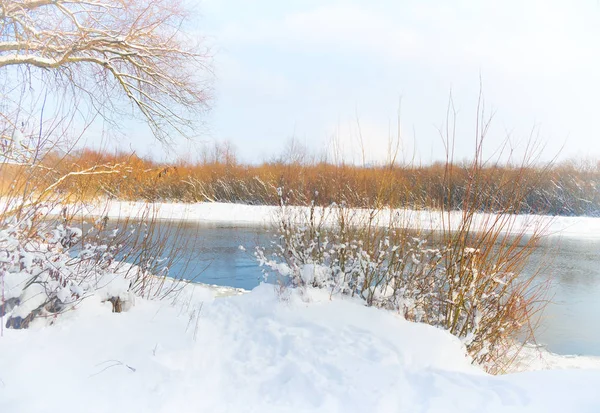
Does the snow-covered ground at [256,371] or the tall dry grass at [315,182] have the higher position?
the tall dry grass at [315,182]

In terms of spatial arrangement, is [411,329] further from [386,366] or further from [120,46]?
[120,46]

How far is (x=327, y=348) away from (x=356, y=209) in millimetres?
2063

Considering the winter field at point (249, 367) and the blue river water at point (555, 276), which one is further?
the blue river water at point (555, 276)

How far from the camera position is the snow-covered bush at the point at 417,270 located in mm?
4105

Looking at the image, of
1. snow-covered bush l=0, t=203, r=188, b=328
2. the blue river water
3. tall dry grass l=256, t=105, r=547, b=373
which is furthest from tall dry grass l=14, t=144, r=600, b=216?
the blue river water

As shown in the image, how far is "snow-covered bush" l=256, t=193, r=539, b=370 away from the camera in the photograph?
4.11 metres

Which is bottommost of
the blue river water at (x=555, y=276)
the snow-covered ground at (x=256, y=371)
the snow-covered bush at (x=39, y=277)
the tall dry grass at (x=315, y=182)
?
the blue river water at (x=555, y=276)

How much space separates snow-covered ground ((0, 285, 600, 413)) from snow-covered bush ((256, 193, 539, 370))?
613mm

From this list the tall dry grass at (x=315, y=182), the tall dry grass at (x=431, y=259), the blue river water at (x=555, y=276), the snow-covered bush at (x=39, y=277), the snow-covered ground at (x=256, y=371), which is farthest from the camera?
the blue river water at (x=555, y=276)

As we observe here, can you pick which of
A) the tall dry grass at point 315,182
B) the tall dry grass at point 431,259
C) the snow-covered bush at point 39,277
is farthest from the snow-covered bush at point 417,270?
the snow-covered bush at point 39,277

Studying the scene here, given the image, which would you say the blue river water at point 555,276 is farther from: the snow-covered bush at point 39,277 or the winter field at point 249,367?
the winter field at point 249,367

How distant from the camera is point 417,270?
4.55 metres

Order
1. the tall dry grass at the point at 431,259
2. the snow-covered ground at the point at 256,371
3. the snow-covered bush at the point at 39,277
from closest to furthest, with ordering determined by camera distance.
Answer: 1. the snow-covered ground at the point at 256,371
2. the snow-covered bush at the point at 39,277
3. the tall dry grass at the point at 431,259

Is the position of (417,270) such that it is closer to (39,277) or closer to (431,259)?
(431,259)
